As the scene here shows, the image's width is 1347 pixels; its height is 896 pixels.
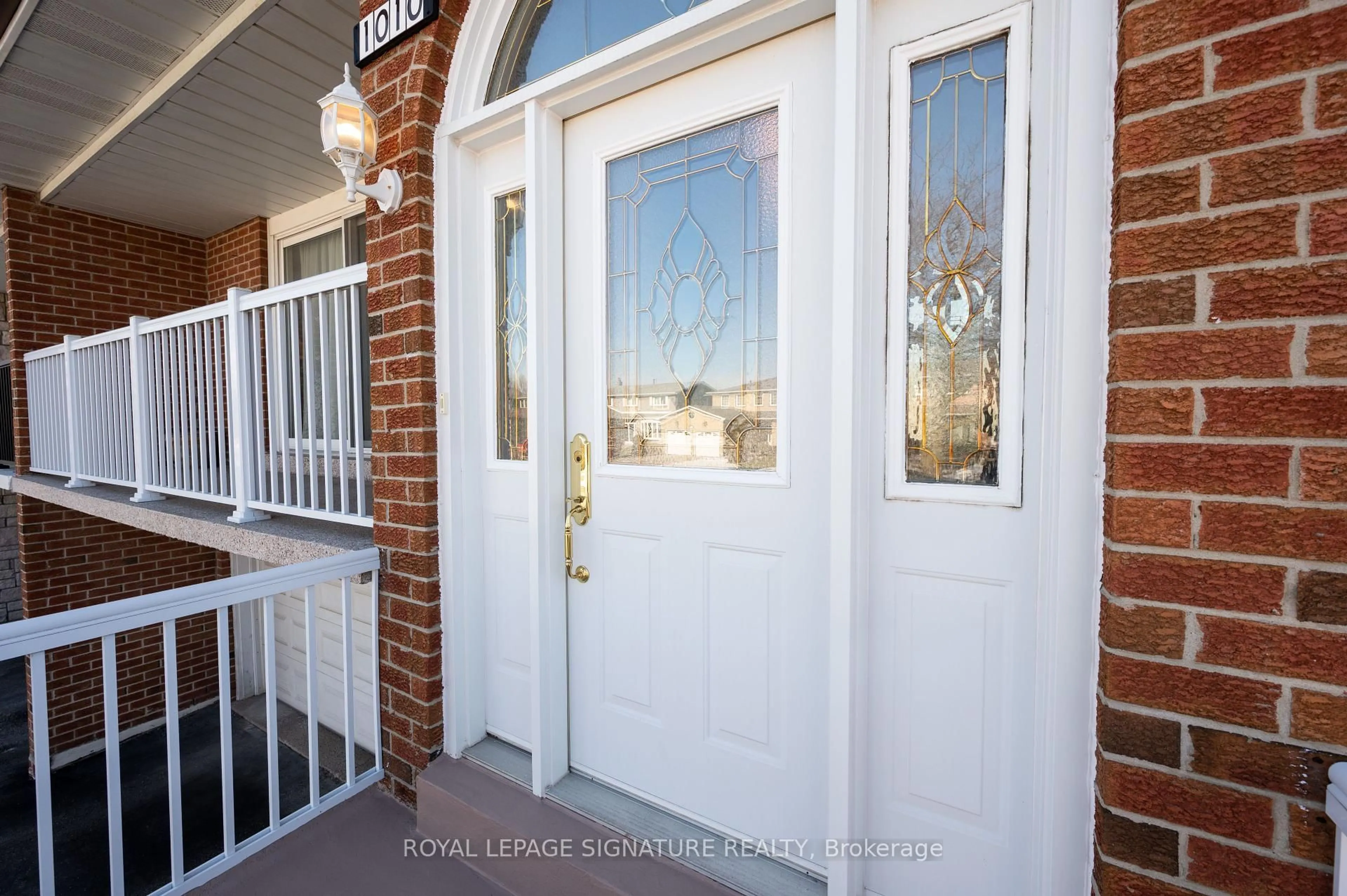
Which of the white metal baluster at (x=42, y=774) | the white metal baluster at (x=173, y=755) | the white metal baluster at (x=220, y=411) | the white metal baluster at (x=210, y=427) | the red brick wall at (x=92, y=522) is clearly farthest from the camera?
the red brick wall at (x=92, y=522)

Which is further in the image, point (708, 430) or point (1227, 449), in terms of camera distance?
point (708, 430)

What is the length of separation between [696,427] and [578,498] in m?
0.49

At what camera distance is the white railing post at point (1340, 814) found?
2.45ft

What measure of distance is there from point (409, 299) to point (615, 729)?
161cm

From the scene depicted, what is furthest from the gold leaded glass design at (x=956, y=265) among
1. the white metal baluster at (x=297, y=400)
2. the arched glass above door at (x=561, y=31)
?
the white metal baluster at (x=297, y=400)

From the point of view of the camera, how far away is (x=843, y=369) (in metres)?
1.29

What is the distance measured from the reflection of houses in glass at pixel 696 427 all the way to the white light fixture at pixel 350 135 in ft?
3.59

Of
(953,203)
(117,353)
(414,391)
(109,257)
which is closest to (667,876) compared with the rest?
(414,391)

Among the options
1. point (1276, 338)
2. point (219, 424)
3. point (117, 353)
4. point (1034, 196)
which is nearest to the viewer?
point (1276, 338)

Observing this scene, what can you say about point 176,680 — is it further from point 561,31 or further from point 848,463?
point 561,31

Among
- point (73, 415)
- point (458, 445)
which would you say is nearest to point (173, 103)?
point (73, 415)

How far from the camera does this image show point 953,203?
1249mm

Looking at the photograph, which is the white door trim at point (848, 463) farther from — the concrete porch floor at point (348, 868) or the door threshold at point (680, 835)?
the concrete porch floor at point (348, 868)

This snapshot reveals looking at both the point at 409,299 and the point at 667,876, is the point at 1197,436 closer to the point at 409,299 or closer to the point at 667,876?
the point at 667,876
